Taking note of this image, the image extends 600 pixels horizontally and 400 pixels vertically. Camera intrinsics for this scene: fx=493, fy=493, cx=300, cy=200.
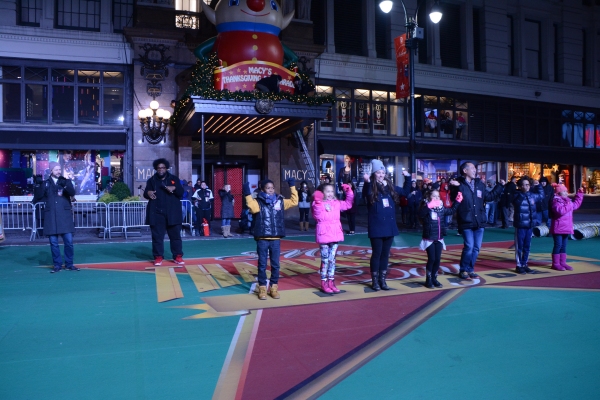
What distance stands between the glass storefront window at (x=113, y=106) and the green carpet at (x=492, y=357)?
58.4ft

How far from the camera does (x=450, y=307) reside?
657 centimetres

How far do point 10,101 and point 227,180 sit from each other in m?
9.24

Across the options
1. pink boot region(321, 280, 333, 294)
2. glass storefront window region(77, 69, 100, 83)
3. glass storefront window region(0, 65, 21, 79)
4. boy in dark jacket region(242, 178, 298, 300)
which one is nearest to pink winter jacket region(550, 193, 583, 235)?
pink boot region(321, 280, 333, 294)

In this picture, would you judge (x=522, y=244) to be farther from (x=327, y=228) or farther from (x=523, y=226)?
(x=327, y=228)

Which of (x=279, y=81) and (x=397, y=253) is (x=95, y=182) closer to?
(x=279, y=81)

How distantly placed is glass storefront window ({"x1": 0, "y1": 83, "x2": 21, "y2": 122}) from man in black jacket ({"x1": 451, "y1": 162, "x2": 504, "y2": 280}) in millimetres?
18381

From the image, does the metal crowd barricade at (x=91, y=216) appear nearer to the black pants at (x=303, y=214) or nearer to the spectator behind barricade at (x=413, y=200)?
the black pants at (x=303, y=214)

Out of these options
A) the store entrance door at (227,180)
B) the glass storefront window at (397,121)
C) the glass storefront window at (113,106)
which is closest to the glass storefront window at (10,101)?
the glass storefront window at (113,106)

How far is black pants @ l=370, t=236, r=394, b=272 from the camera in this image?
24.5 feet

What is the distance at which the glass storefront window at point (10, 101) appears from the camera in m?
19.7

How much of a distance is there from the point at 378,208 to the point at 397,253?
15.4 feet

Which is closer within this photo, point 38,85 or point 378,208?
point 378,208

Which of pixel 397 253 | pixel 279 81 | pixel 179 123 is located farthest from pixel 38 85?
pixel 397 253

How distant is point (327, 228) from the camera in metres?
7.25
